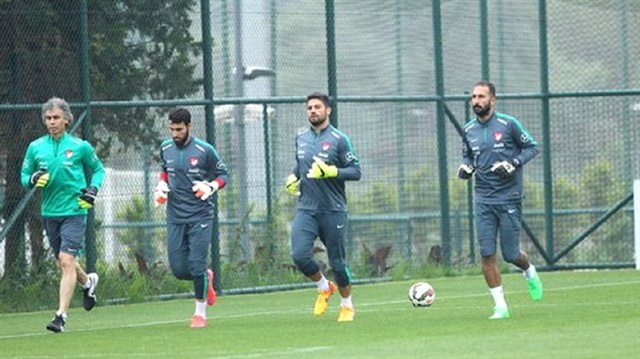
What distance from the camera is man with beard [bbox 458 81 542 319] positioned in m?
18.6

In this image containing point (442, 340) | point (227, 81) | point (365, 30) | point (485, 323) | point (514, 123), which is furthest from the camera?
point (365, 30)

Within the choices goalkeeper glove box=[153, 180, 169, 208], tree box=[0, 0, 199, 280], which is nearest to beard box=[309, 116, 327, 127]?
goalkeeper glove box=[153, 180, 169, 208]

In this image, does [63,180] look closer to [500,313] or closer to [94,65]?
[500,313]

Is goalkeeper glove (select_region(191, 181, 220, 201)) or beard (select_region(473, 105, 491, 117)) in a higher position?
beard (select_region(473, 105, 491, 117))

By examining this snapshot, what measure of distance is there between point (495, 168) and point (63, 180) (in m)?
4.17

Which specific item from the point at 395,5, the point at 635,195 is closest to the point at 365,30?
the point at 395,5

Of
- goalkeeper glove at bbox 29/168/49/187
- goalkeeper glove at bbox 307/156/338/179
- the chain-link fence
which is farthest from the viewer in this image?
the chain-link fence

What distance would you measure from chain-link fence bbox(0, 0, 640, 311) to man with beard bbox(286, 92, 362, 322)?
15.4 ft

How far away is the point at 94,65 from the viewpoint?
930 inches

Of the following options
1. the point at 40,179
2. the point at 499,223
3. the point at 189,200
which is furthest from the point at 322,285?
the point at 40,179

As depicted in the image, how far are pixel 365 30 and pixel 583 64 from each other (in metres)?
3.54

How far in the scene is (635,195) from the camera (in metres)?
26.5

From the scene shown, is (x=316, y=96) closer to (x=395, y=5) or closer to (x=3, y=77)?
(x=3, y=77)

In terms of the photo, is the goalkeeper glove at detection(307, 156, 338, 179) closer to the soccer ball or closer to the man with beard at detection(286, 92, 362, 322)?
the man with beard at detection(286, 92, 362, 322)
